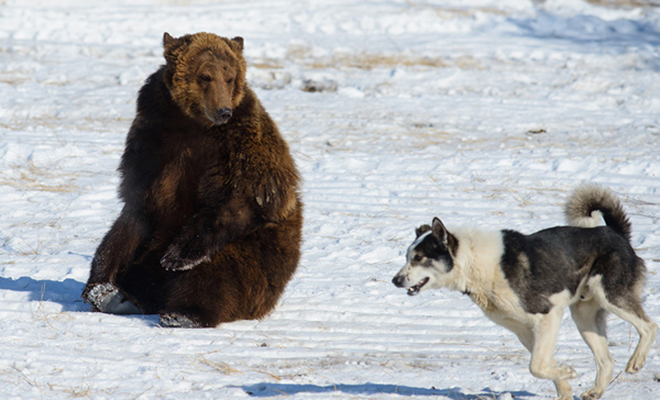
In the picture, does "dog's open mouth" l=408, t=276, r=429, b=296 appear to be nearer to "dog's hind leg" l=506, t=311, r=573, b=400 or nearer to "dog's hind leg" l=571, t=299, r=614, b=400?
"dog's hind leg" l=506, t=311, r=573, b=400

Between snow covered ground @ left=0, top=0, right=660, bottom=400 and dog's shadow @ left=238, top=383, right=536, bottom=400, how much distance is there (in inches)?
0.7

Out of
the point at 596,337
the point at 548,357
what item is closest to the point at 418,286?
the point at 548,357

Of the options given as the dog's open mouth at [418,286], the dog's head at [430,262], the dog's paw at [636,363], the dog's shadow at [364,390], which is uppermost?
the dog's head at [430,262]

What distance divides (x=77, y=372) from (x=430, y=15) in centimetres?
1808

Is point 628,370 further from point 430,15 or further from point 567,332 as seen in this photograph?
point 430,15

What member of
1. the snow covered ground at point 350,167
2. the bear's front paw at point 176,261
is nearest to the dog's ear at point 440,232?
the snow covered ground at point 350,167

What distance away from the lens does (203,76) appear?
5.47 metres

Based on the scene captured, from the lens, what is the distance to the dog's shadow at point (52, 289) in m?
5.65

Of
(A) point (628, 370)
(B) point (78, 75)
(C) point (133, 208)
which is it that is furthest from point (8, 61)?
(A) point (628, 370)

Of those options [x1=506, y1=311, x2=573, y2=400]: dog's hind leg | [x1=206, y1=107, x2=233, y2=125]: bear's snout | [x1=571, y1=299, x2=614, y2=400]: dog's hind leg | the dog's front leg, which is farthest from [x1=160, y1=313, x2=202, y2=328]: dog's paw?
[x1=571, y1=299, x2=614, y2=400]: dog's hind leg

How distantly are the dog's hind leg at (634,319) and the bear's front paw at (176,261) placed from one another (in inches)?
107

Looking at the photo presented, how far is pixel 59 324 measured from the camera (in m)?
5.03

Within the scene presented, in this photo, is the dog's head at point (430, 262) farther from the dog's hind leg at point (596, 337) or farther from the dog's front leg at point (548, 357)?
the dog's hind leg at point (596, 337)

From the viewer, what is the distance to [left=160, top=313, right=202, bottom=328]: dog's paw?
16.6ft
